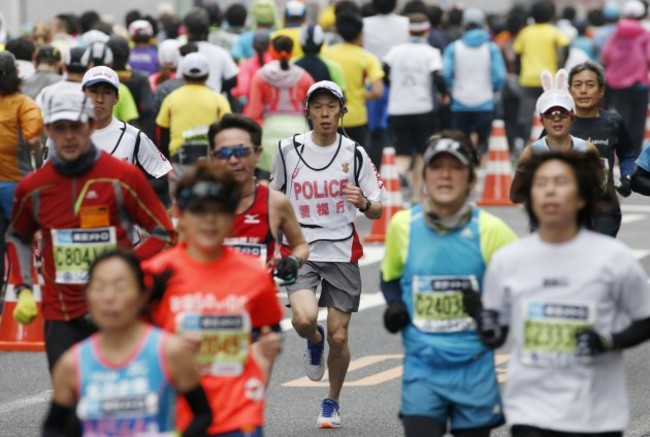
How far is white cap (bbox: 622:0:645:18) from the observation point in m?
23.7

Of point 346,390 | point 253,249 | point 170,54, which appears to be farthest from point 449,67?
point 253,249

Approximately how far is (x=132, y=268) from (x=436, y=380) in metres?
1.42

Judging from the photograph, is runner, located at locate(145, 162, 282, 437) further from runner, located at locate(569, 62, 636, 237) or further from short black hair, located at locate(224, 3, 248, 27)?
short black hair, located at locate(224, 3, 248, 27)

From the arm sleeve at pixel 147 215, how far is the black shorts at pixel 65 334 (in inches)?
15.7

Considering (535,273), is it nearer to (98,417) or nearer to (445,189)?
(445,189)

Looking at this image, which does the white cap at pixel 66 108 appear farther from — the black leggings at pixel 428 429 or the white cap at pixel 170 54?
the white cap at pixel 170 54

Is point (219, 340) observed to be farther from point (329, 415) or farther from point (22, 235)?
point (329, 415)

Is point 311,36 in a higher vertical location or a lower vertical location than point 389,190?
higher

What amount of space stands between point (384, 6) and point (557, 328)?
1472cm

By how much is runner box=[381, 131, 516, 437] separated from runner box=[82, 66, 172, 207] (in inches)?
131

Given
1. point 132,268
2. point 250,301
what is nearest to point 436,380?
point 250,301

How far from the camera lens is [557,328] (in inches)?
254

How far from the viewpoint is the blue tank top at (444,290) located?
7.01m

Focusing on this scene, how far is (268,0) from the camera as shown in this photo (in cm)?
2127
